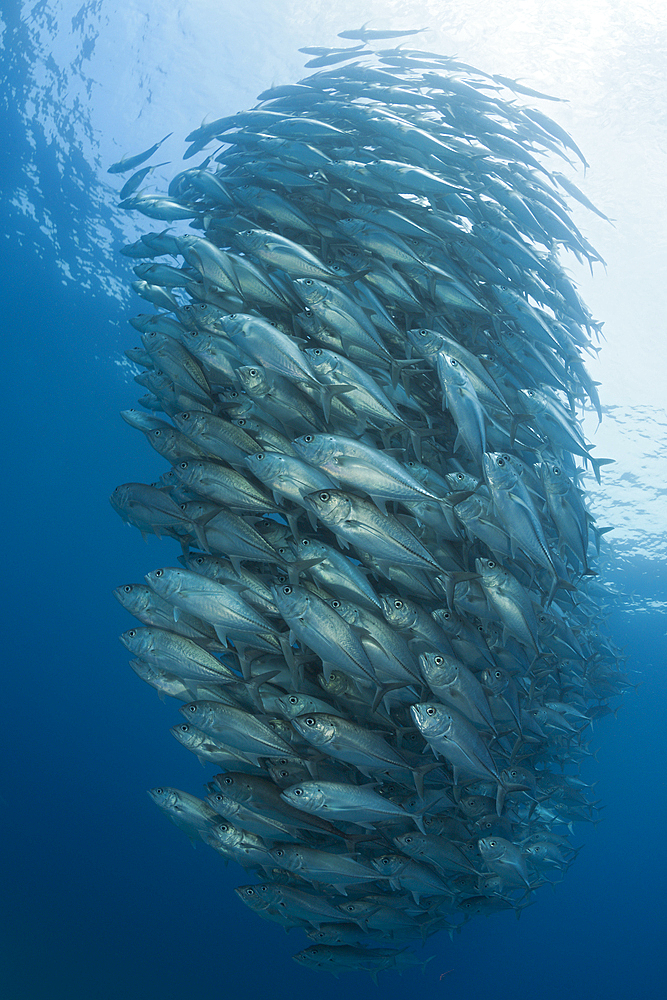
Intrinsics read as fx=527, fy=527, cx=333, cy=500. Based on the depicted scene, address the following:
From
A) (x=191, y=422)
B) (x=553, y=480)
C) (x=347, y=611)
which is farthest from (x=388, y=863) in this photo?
(x=191, y=422)

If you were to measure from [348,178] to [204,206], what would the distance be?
7.10ft

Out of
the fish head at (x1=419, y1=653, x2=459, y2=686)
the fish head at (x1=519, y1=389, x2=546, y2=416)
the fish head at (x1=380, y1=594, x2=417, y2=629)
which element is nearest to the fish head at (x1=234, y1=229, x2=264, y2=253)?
the fish head at (x1=519, y1=389, x2=546, y2=416)

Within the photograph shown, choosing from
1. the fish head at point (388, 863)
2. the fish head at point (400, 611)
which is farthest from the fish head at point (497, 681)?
the fish head at point (388, 863)

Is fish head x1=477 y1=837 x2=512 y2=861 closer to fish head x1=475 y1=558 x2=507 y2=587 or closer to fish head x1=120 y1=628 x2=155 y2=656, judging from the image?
fish head x1=475 y1=558 x2=507 y2=587

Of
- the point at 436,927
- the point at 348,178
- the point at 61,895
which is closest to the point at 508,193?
the point at 348,178

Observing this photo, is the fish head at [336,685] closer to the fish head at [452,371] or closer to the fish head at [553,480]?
the fish head at [553,480]

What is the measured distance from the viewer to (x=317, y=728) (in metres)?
2.66

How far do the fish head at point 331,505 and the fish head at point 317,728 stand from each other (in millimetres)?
1028

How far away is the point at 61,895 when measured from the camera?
2456 centimetres

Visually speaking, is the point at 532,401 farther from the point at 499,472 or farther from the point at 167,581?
the point at 167,581

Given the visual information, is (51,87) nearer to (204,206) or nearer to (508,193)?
(204,206)

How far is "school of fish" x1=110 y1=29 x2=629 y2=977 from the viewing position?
2.68 m

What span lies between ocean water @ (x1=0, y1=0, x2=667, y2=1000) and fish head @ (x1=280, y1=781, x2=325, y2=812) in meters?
7.80

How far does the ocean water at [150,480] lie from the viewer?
32.8 ft
